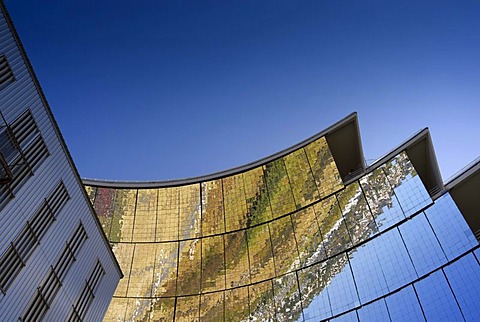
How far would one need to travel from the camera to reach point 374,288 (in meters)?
25.6

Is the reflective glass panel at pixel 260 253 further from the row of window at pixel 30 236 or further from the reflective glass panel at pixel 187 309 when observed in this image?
the row of window at pixel 30 236

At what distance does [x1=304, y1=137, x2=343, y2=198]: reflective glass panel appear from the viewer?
29.3 metres

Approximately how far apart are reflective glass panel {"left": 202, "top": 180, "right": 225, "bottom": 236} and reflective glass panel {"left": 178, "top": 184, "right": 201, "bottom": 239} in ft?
1.40

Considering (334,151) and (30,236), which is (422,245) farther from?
(30,236)

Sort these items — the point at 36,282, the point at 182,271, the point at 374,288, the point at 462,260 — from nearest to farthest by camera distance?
1. the point at 36,282
2. the point at 462,260
3. the point at 374,288
4. the point at 182,271

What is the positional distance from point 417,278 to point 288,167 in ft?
34.5

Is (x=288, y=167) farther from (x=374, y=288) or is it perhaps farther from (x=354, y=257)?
(x=374, y=288)

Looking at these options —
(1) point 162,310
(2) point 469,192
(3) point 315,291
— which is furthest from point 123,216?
(2) point 469,192

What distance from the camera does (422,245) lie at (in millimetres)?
24953

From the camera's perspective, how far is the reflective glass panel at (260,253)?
29.5 m

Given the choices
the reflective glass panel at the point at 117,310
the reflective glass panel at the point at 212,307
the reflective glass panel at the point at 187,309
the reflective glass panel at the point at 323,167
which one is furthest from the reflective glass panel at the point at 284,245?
the reflective glass panel at the point at 117,310

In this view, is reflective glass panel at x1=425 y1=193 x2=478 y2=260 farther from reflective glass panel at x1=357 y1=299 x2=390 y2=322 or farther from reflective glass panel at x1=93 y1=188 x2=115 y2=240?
reflective glass panel at x1=93 y1=188 x2=115 y2=240

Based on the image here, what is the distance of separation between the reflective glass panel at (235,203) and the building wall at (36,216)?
13852 millimetres

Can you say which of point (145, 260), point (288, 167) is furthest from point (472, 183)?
point (145, 260)
